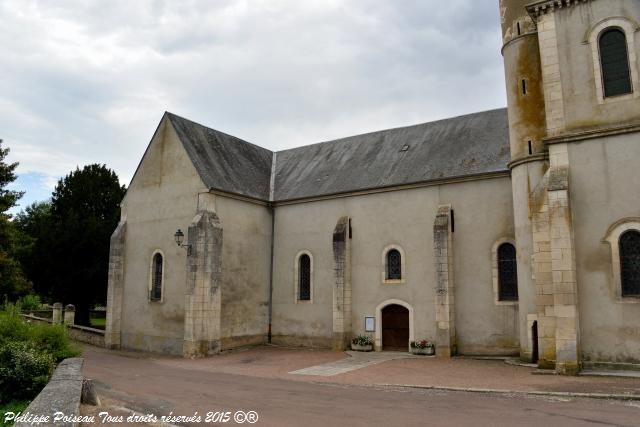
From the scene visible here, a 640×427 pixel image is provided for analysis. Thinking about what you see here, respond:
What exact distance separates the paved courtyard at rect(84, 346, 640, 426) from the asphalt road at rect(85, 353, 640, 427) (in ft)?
0.06

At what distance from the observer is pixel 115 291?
24.2m

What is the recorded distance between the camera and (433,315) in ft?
64.5

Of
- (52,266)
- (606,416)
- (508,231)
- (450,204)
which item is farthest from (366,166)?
(52,266)

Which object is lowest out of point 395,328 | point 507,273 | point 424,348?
point 424,348

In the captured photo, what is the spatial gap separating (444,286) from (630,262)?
661 centimetres

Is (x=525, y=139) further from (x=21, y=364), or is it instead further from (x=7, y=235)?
(x=7, y=235)

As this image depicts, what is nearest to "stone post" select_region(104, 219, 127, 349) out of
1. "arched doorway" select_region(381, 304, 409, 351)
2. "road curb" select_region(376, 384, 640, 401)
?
"arched doorway" select_region(381, 304, 409, 351)

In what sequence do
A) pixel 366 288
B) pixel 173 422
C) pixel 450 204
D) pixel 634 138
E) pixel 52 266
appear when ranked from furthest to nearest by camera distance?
1. pixel 52 266
2. pixel 366 288
3. pixel 450 204
4. pixel 634 138
5. pixel 173 422

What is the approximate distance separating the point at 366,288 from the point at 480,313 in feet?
16.1

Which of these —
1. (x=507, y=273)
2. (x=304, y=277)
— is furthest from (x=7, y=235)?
(x=507, y=273)

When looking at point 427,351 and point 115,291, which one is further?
point 115,291

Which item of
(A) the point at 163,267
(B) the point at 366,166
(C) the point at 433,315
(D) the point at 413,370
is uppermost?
(B) the point at 366,166

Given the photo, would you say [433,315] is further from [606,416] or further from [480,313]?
[606,416]

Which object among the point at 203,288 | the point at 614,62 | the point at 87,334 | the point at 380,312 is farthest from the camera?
the point at 87,334
